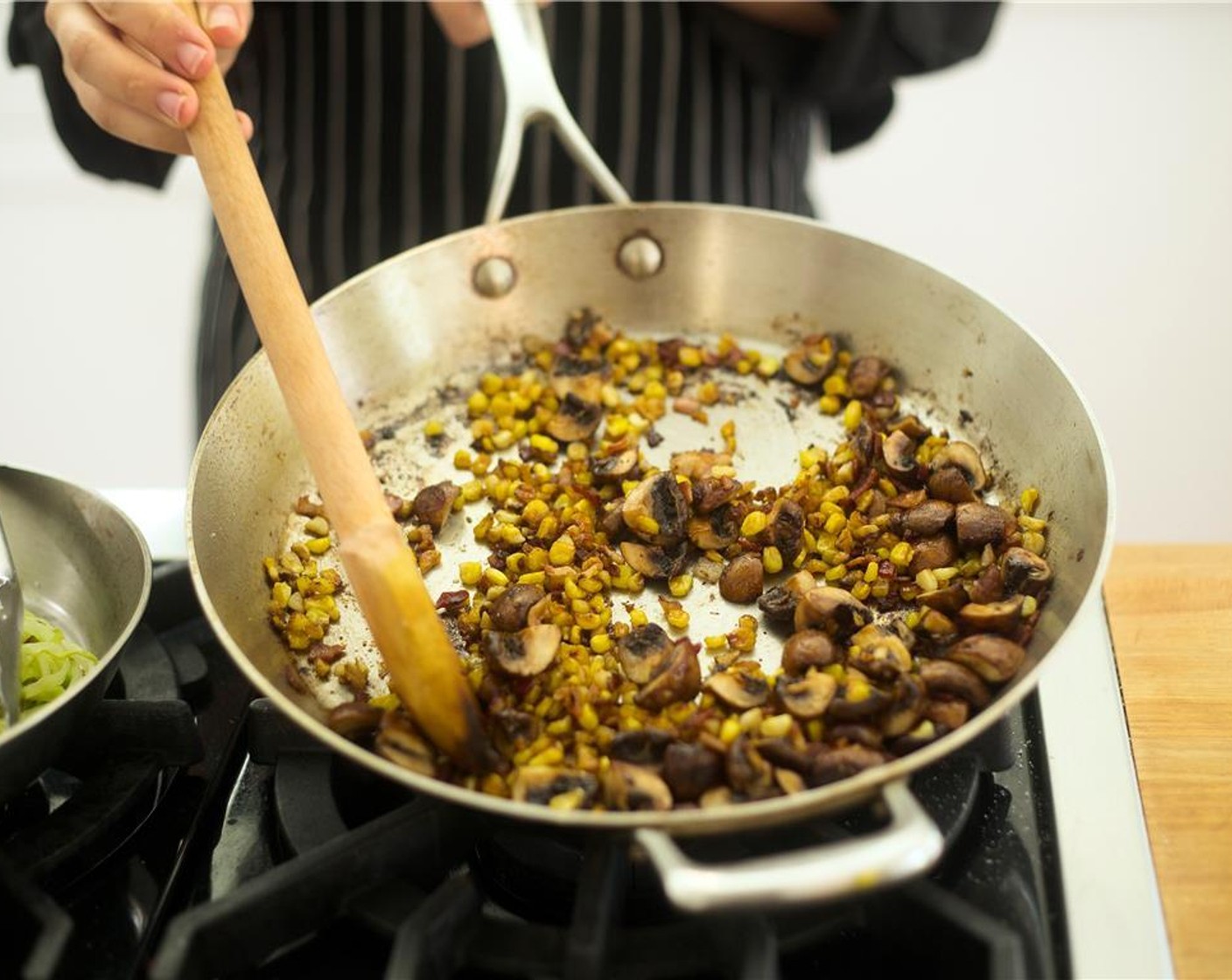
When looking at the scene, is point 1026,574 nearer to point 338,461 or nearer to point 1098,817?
point 1098,817

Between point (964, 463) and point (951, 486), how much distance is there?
4cm

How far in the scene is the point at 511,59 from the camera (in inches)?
42.8

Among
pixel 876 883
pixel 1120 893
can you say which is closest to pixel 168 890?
pixel 876 883

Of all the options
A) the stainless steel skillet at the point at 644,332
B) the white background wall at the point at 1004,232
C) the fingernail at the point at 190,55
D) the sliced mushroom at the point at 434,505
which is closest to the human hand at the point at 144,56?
the fingernail at the point at 190,55

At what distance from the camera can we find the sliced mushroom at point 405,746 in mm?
789

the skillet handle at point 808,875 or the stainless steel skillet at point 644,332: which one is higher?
the skillet handle at point 808,875

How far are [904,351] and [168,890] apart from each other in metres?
0.79

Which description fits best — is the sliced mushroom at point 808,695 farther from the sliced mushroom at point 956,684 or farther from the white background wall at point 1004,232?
the white background wall at point 1004,232

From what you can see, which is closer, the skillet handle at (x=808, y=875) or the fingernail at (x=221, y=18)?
the skillet handle at (x=808, y=875)

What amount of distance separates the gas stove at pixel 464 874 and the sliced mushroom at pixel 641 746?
0.20 feet

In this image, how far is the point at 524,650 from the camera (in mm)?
879

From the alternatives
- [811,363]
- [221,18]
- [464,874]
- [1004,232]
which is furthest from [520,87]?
[1004,232]

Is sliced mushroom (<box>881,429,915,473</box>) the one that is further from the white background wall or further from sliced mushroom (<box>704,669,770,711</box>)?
the white background wall

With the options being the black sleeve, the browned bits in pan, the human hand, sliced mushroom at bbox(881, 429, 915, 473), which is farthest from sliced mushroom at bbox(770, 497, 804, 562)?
the black sleeve
